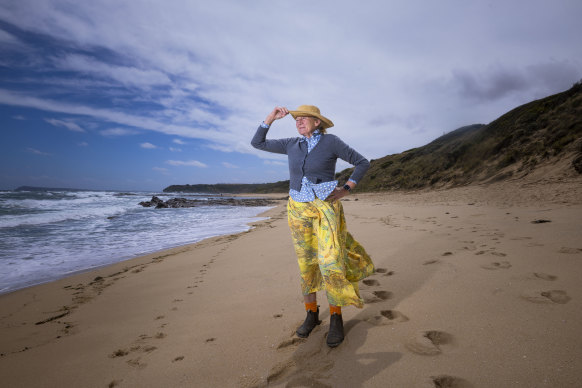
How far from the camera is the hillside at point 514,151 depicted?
13523mm

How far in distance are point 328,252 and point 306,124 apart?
1.27m

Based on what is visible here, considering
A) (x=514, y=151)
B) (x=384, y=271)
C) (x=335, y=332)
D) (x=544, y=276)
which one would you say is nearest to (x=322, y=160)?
(x=335, y=332)

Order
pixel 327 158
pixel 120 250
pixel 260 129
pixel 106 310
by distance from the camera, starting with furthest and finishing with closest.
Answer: pixel 120 250
pixel 106 310
pixel 260 129
pixel 327 158

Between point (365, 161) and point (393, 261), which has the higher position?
point (365, 161)

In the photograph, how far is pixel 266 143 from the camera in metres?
2.97

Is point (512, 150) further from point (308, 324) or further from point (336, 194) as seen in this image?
point (308, 324)

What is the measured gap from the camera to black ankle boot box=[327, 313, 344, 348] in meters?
2.24

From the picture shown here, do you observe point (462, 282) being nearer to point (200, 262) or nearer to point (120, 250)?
point (200, 262)

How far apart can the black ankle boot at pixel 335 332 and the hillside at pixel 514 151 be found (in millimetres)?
13562

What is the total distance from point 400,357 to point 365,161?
66.7 inches

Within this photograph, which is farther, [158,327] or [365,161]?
[158,327]

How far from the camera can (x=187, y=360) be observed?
7.37 feet

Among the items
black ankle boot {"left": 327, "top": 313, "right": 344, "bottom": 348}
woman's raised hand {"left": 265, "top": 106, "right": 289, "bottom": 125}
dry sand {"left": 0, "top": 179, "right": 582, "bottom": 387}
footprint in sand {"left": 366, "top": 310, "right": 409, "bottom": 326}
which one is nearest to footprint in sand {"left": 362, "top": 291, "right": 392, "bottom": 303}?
dry sand {"left": 0, "top": 179, "right": 582, "bottom": 387}

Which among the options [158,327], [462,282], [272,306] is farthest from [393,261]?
[158,327]
